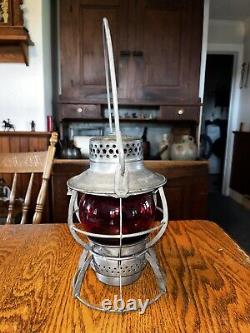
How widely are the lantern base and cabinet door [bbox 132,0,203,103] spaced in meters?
1.89

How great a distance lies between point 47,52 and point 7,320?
2.17 m

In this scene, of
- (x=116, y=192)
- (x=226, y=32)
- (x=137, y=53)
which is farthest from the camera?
(x=226, y=32)

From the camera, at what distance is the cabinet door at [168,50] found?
2201 millimetres

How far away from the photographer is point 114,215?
1.73 ft

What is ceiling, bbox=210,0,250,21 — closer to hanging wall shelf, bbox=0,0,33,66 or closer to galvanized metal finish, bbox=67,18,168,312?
hanging wall shelf, bbox=0,0,33,66

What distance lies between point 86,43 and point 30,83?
1.80 feet

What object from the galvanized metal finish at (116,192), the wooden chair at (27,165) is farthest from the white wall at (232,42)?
the galvanized metal finish at (116,192)

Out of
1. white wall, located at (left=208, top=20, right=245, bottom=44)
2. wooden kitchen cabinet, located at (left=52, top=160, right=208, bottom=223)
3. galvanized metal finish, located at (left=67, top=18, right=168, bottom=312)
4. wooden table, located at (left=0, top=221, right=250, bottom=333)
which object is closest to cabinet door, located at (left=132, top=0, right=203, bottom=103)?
wooden kitchen cabinet, located at (left=52, top=160, right=208, bottom=223)

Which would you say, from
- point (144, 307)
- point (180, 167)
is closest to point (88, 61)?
point (180, 167)

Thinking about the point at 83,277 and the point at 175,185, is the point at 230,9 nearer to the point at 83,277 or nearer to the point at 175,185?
the point at 175,185

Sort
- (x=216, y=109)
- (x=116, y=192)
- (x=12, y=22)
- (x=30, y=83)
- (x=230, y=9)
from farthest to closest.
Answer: (x=216, y=109) < (x=230, y=9) < (x=30, y=83) < (x=12, y=22) < (x=116, y=192)

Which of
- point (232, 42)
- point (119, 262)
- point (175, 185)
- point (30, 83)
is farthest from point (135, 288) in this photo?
point (232, 42)

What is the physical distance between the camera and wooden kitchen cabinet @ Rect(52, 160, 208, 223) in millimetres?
1979

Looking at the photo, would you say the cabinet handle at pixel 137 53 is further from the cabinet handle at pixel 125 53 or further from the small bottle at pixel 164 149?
the small bottle at pixel 164 149
